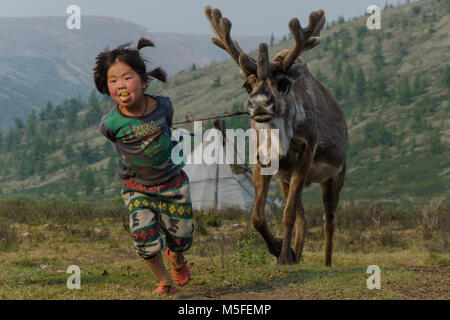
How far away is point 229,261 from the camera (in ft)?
25.7

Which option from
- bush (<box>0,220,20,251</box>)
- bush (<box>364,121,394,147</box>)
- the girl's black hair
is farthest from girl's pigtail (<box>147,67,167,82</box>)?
bush (<box>364,121,394,147</box>)

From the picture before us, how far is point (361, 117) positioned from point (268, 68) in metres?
73.6

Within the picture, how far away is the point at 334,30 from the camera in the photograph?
114438mm

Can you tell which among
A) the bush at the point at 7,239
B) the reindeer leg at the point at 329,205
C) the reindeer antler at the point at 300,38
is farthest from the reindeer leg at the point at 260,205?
the bush at the point at 7,239

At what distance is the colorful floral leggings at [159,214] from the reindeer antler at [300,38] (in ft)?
6.28

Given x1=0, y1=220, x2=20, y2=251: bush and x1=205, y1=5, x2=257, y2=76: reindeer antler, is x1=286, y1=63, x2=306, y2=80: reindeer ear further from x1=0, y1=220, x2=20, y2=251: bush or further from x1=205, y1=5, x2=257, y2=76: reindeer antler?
x1=0, y1=220, x2=20, y2=251: bush

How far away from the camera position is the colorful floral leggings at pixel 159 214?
190 inches

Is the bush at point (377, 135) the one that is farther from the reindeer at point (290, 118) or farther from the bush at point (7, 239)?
the reindeer at point (290, 118)

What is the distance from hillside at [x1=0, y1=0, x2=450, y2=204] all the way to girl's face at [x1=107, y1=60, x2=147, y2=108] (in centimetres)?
4246

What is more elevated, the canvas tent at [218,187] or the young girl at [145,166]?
the young girl at [145,166]

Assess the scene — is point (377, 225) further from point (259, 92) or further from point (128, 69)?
point (128, 69)

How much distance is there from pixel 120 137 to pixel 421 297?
2780 mm

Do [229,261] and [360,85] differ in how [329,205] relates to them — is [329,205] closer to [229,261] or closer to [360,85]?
[229,261]

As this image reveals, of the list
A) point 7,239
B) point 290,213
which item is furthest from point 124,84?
point 7,239
